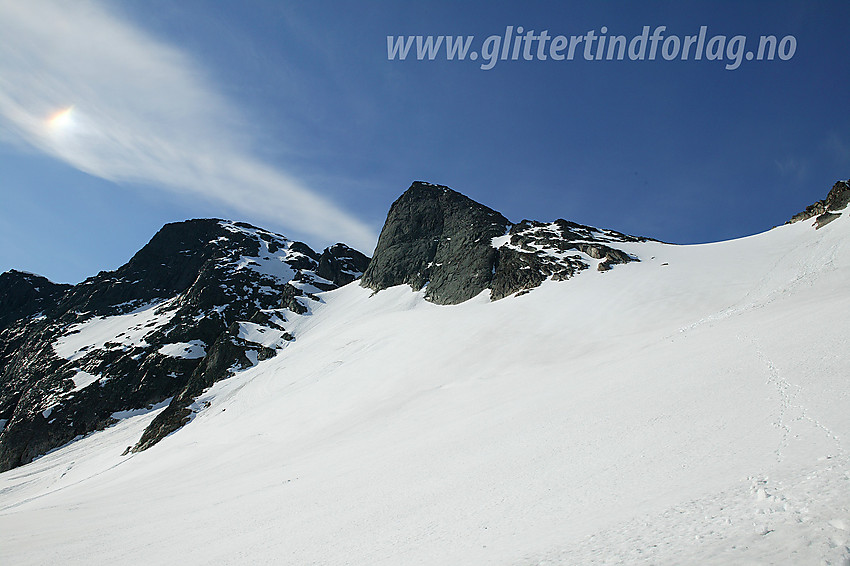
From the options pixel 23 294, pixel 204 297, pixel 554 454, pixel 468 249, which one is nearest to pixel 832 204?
pixel 468 249

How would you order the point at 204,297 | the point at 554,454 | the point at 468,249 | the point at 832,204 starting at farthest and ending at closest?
the point at 204,297, the point at 468,249, the point at 832,204, the point at 554,454

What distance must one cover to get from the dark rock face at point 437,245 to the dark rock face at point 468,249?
0.20 meters

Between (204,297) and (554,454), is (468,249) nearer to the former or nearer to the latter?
(554,454)

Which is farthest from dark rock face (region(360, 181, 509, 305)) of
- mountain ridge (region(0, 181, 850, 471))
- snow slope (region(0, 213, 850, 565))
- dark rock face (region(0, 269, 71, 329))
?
dark rock face (region(0, 269, 71, 329))

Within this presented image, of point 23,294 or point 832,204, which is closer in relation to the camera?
point 832,204

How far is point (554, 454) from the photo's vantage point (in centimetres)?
1376

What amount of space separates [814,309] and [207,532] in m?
31.4

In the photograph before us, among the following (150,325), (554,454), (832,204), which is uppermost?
(832,204)

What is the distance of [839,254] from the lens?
31688 millimetres

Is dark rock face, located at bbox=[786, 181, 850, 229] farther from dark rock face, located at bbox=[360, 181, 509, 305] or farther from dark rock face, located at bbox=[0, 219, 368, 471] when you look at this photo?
dark rock face, located at bbox=[0, 219, 368, 471]

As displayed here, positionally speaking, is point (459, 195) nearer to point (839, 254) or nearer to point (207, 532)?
point (839, 254)

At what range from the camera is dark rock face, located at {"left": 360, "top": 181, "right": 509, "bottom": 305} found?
69000 millimetres

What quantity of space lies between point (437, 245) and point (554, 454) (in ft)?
253

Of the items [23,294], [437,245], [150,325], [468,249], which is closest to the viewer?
[468,249]
